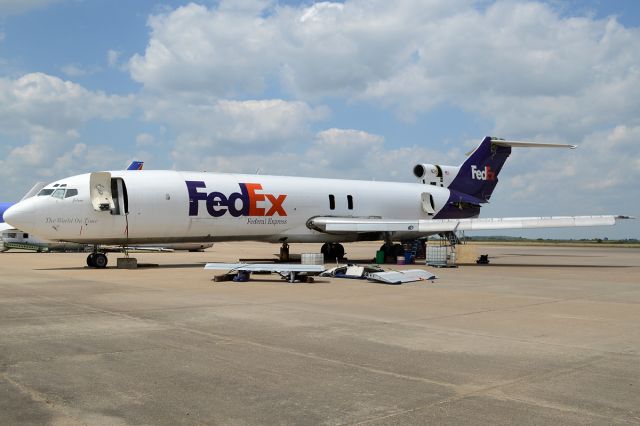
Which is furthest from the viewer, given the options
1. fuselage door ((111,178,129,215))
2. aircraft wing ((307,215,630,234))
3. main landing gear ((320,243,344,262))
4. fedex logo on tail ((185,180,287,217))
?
main landing gear ((320,243,344,262))

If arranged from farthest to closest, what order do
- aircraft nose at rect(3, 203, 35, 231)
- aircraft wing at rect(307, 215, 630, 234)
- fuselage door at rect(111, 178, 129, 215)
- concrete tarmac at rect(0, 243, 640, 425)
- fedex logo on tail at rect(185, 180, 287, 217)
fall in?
1. aircraft wing at rect(307, 215, 630, 234)
2. fedex logo on tail at rect(185, 180, 287, 217)
3. fuselage door at rect(111, 178, 129, 215)
4. aircraft nose at rect(3, 203, 35, 231)
5. concrete tarmac at rect(0, 243, 640, 425)

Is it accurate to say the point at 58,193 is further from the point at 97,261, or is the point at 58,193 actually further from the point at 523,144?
the point at 523,144

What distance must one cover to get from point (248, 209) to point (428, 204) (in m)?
12.4

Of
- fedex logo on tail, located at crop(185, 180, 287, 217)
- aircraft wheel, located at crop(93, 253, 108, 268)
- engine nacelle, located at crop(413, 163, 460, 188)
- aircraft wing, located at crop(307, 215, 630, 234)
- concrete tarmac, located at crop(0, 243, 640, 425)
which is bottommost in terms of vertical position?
concrete tarmac, located at crop(0, 243, 640, 425)

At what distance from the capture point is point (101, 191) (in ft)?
75.0

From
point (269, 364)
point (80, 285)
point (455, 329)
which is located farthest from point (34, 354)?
point (80, 285)

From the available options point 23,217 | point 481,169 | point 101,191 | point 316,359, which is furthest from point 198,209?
point 481,169

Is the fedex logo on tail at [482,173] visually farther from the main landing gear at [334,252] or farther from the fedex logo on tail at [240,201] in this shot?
the fedex logo on tail at [240,201]

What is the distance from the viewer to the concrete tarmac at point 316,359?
203 inches

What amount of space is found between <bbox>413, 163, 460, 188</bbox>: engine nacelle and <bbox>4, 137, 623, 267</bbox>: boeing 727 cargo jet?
0.49 meters

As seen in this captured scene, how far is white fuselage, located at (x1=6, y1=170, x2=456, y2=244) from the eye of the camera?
22.4m

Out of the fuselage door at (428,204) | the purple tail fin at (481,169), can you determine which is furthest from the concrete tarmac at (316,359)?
the purple tail fin at (481,169)

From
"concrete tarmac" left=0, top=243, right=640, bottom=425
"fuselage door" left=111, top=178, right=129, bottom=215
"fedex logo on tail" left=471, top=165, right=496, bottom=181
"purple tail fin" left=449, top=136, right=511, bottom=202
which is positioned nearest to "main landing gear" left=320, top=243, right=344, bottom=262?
"purple tail fin" left=449, top=136, right=511, bottom=202

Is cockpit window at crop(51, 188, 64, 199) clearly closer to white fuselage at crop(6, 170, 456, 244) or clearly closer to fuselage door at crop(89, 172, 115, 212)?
white fuselage at crop(6, 170, 456, 244)
